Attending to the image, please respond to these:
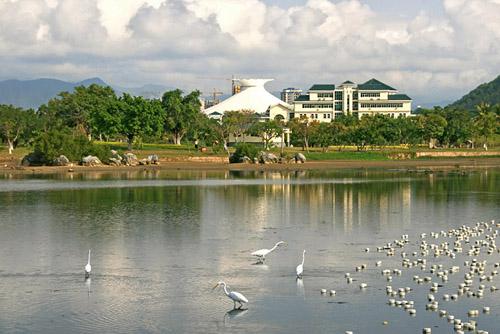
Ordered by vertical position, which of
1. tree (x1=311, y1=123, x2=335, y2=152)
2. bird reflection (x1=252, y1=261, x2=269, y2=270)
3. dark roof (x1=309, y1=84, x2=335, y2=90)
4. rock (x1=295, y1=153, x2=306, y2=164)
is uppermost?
dark roof (x1=309, y1=84, x2=335, y2=90)

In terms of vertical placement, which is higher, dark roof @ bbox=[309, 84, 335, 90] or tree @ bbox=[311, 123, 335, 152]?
dark roof @ bbox=[309, 84, 335, 90]

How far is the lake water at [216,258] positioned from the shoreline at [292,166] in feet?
113

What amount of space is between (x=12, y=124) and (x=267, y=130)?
43.2 m

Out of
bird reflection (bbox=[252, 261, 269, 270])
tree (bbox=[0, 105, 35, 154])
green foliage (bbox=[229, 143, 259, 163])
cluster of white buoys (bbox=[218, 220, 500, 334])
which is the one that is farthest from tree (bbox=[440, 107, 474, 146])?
bird reflection (bbox=[252, 261, 269, 270])

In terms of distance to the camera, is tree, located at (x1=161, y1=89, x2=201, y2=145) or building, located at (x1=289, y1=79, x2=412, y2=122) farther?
building, located at (x1=289, y1=79, x2=412, y2=122)

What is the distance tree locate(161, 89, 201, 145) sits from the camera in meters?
144

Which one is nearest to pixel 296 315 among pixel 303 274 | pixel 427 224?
pixel 303 274

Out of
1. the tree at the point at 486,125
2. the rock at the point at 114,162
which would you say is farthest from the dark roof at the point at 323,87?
the rock at the point at 114,162

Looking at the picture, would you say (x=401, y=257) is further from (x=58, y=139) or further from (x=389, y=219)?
(x=58, y=139)

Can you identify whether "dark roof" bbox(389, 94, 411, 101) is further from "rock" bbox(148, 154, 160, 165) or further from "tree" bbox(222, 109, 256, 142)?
"rock" bbox(148, 154, 160, 165)

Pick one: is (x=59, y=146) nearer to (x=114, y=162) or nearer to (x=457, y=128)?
(x=114, y=162)

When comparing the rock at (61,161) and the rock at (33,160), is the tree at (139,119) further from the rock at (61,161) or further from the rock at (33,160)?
the rock at (33,160)

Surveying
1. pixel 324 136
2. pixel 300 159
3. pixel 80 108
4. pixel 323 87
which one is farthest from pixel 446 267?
pixel 323 87

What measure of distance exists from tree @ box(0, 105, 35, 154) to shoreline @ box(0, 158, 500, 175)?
61.7ft
